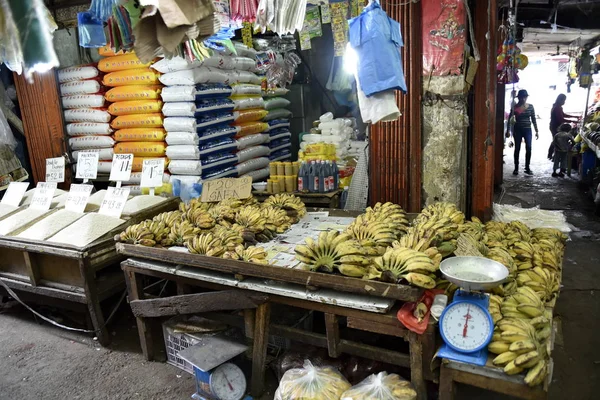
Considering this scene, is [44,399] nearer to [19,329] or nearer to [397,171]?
[19,329]

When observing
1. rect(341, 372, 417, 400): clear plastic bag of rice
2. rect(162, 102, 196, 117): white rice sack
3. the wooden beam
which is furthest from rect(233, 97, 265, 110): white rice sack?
Answer: rect(341, 372, 417, 400): clear plastic bag of rice

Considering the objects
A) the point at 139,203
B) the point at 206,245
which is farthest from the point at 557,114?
the point at 206,245

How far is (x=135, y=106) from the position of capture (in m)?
5.73

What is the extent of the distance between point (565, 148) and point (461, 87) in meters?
7.57

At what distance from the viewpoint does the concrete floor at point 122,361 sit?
3479 millimetres

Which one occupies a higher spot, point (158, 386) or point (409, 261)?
point (409, 261)

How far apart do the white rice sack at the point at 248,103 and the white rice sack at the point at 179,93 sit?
1.07 metres

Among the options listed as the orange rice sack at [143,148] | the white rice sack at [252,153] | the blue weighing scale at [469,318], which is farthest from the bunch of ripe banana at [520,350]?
the white rice sack at [252,153]

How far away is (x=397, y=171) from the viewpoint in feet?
15.1

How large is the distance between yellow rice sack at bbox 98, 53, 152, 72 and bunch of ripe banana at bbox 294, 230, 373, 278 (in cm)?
384

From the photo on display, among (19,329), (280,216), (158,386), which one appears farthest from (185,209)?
(19,329)

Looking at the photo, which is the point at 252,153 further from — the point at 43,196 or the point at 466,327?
the point at 466,327

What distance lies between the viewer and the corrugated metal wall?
4.29 meters

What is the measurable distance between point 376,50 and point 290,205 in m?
1.73
